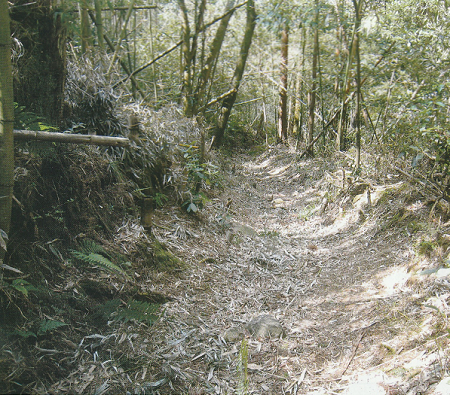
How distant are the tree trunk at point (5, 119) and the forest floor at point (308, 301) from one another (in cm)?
109

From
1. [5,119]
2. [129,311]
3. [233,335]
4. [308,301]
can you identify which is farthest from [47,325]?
[308,301]

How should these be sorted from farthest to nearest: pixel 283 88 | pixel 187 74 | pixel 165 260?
pixel 283 88 → pixel 187 74 → pixel 165 260

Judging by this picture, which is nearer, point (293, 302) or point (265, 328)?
point (265, 328)

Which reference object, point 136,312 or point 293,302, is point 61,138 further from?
point 293,302

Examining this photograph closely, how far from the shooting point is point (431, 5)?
3980mm

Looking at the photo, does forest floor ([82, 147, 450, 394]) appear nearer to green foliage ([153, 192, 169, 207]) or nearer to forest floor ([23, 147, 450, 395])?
forest floor ([23, 147, 450, 395])

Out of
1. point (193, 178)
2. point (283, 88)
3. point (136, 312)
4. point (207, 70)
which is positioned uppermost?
point (283, 88)

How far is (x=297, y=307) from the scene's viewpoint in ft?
11.0

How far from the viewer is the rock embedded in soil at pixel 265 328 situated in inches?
112

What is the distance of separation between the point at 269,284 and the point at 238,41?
29.8ft

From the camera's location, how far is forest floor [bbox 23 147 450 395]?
2.14 metres

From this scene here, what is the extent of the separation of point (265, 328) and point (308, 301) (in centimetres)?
74

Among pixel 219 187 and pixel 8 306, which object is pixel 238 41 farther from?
pixel 8 306

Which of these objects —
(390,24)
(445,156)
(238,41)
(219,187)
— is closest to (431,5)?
(390,24)
